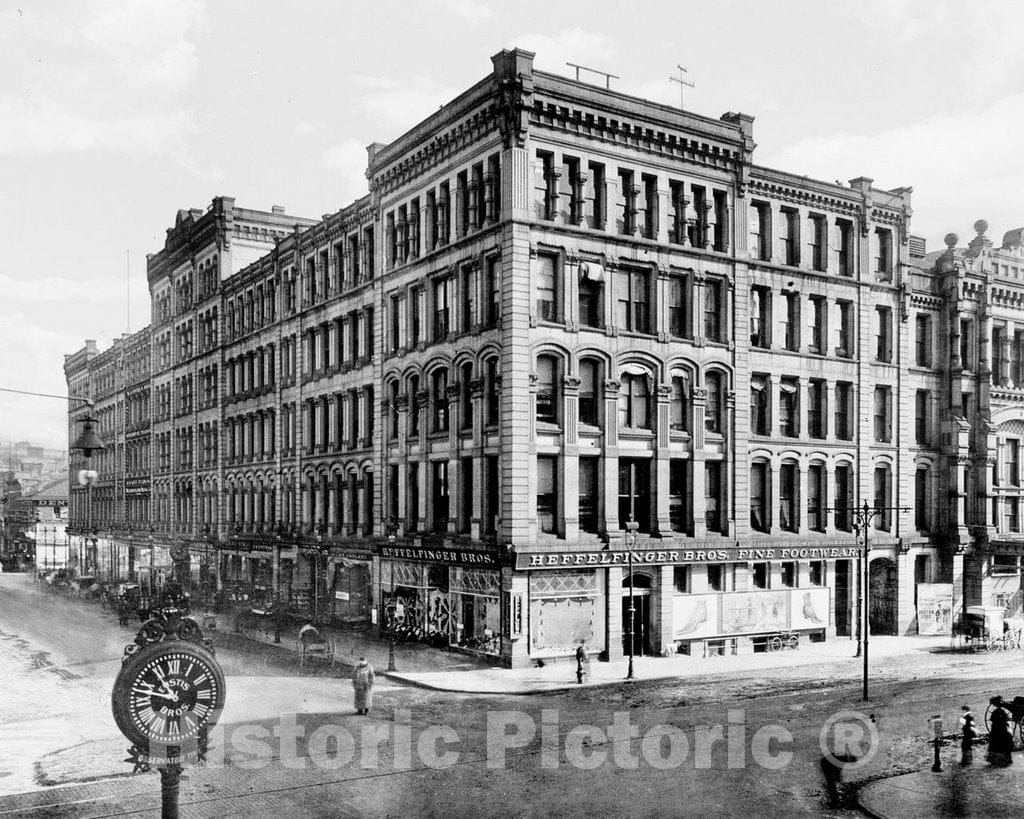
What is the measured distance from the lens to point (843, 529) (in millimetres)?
44344

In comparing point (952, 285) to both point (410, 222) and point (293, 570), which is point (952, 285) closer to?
point (410, 222)

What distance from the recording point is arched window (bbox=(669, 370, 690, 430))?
39250mm

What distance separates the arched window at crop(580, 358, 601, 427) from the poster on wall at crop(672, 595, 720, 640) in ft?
25.4

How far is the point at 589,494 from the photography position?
36844 mm

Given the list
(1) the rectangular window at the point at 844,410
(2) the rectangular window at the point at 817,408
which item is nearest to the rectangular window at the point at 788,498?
(2) the rectangular window at the point at 817,408

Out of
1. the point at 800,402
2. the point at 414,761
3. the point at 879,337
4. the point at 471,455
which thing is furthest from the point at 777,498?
the point at 414,761

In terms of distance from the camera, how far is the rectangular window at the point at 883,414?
4603 cm

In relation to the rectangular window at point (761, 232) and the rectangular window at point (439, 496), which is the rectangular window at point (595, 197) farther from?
the rectangular window at point (439, 496)

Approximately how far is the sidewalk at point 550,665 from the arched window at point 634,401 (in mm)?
8843

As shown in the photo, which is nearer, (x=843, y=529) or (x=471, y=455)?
(x=471, y=455)

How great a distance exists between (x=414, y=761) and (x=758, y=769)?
23.6 feet

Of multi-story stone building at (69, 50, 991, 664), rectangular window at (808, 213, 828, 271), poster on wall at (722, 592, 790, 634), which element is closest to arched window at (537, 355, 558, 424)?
multi-story stone building at (69, 50, 991, 664)

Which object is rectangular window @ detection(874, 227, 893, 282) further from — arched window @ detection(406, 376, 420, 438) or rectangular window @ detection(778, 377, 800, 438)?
arched window @ detection(406, 376, 420, 438)

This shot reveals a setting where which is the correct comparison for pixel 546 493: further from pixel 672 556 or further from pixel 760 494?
pixel 760 494
